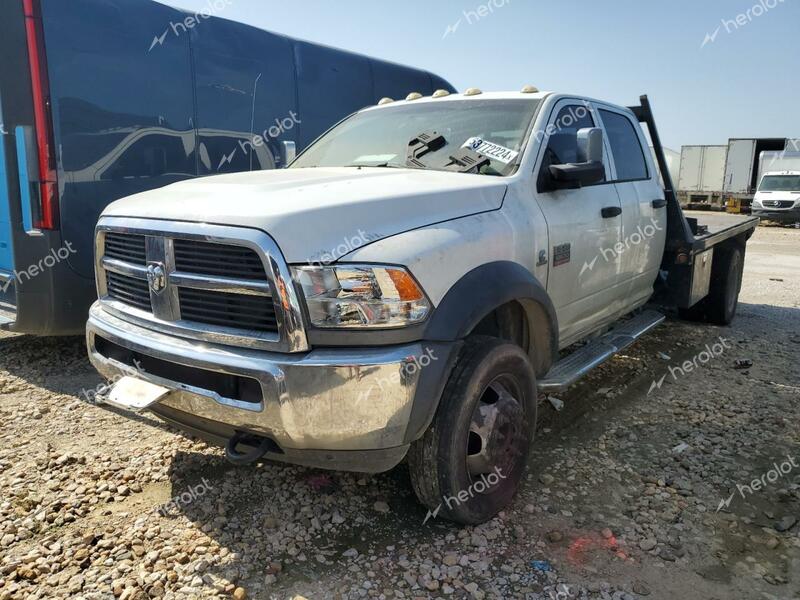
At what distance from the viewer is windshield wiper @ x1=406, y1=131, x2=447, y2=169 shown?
139 inches

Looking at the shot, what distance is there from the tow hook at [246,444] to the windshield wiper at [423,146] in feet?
5.80

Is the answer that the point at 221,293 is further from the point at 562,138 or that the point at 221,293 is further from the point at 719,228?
the point at 719,228

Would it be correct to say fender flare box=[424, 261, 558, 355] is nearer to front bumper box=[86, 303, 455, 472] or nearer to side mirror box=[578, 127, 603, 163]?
front bumper box=[86, 303, 455, 472]

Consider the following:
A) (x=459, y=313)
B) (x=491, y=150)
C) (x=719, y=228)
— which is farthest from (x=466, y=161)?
(x=719, y=228)

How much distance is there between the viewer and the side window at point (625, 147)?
4.36 metres

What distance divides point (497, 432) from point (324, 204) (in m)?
1.28

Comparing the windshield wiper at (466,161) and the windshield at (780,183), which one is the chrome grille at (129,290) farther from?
the windshield at (780,183)

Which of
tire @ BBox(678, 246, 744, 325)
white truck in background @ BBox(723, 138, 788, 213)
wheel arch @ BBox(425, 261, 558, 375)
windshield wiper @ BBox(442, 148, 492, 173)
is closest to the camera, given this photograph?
wheel arch @ BBox(425, 261, 558, 375)

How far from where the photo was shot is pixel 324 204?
244 centimetres

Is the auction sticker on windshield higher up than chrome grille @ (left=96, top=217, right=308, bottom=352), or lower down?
higher up

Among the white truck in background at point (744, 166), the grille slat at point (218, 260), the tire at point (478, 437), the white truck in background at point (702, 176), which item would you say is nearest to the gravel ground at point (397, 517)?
the tire at point (478, 437)

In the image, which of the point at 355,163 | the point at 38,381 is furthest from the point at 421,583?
the point at 38,381

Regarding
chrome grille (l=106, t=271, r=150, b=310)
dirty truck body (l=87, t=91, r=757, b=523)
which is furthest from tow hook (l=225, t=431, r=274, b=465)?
chrome grille (l=106, t=271, r=150, b=310)

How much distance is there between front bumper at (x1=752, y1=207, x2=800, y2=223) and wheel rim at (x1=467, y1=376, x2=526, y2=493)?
2199 cm
